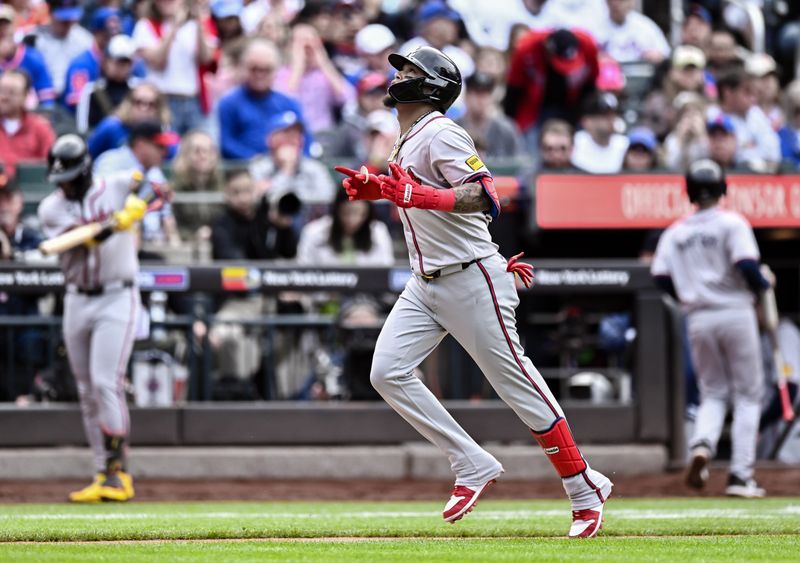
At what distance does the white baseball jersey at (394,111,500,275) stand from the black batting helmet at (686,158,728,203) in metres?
3.51

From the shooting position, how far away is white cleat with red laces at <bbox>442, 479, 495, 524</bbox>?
5.88m

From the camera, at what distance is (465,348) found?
5.91m

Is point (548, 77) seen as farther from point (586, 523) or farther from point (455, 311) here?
point (586, 523)

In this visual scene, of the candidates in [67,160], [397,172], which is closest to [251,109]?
[67,160]

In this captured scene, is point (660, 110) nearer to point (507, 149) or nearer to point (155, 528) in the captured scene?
point (507, 149)

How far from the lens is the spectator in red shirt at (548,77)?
44.2 ft

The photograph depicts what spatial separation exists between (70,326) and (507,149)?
17.7 feet

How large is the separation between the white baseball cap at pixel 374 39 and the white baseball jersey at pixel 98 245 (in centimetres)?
576

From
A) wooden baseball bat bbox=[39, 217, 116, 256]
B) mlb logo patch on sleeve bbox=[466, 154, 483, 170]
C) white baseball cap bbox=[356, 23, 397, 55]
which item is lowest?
wooden baseball bat bbox=[39, 217, 116, 256]

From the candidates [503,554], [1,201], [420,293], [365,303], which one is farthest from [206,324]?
[503,554]

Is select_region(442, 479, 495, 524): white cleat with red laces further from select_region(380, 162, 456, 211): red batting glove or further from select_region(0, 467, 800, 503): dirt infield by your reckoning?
select_region(0, 467, 800, 503): dirt infield

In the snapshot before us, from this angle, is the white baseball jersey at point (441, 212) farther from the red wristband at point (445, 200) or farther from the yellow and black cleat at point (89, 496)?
the yellow and black cleat at point (89, 496)

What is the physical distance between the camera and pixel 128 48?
1272cm

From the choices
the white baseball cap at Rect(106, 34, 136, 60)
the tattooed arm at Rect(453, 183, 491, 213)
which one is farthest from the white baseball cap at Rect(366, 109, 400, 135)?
the tattooed arm at Rect(453, 183, 491, 213)
